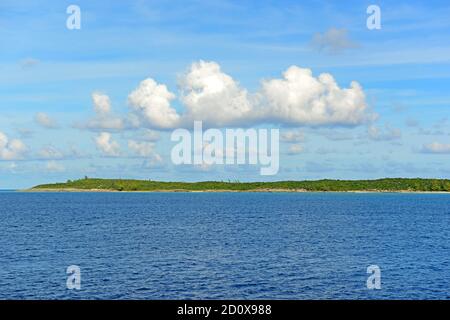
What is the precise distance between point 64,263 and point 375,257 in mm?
45770

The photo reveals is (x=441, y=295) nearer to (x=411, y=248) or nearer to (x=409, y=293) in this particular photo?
(x=409, y=293)

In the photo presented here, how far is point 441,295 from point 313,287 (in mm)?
12882

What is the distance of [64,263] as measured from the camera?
6888 cm

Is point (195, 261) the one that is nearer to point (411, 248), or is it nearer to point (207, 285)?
point (207, 285)

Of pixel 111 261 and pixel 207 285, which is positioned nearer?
pixel 207 285

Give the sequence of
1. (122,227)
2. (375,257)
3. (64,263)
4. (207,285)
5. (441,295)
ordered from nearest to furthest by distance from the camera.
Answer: (441,295) → (207,285) → (64,263) → (375,257) → (122,227)

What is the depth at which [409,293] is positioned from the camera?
51.5 metres

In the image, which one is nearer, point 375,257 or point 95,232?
point 375,257
